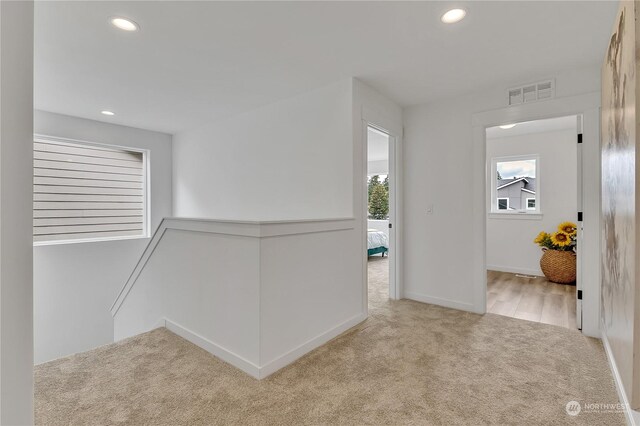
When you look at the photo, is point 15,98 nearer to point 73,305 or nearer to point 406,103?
point 406,103

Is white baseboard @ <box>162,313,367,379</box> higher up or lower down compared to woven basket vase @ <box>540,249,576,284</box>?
lower down

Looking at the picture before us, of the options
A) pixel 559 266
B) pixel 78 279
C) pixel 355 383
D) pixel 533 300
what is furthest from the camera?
pixel 559 266

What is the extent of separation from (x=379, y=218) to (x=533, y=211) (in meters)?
3.50

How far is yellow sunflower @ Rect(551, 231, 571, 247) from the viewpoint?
4391 mm

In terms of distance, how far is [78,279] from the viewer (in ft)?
13.8

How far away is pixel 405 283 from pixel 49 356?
15.8 feet


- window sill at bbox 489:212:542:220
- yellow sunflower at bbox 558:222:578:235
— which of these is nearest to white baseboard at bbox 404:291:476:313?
yellow sunflower at bbox 558:222:578:235

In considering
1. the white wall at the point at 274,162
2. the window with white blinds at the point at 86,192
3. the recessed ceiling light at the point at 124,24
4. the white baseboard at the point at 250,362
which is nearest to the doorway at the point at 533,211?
the white baseboard at the point at 250,362

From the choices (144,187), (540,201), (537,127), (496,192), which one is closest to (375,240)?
(496,192)

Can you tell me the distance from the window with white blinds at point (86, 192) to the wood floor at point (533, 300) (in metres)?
5.36

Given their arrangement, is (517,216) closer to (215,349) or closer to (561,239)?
(561,239)

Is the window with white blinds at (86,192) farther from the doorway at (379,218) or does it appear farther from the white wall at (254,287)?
the doorway at (379,218)

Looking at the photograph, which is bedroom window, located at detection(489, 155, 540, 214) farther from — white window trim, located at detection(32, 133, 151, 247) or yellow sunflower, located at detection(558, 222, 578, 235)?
white window trim, located at detection(32, 133, 151, 247)

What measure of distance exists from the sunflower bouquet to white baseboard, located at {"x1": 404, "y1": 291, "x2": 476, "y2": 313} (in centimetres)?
232
